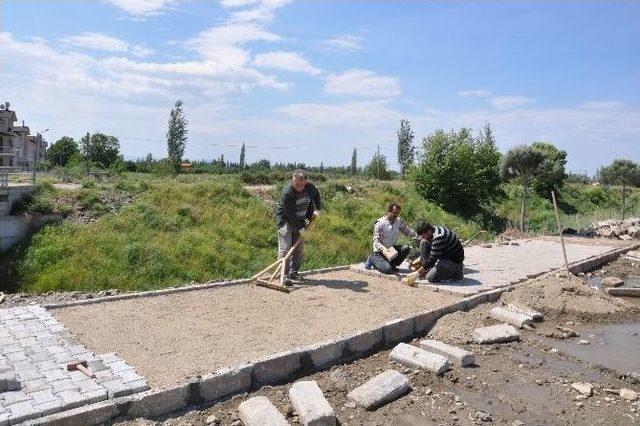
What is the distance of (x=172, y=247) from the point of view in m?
14.2

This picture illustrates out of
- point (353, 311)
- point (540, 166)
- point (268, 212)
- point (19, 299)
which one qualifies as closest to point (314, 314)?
point (353, 311)

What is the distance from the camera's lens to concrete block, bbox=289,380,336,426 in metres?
4.12

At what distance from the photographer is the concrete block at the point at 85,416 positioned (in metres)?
3.79

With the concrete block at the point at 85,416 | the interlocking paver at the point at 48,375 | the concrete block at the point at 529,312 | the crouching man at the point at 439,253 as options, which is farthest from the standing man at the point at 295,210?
the concrete block at the point at 85,416

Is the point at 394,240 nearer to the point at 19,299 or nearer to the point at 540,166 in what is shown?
the point at 19,299

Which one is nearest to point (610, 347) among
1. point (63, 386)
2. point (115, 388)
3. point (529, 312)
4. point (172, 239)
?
point (529, 312)

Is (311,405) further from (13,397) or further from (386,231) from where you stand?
(386,231)

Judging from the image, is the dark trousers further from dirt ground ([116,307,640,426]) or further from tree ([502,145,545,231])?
tree ([502,145,545,231])

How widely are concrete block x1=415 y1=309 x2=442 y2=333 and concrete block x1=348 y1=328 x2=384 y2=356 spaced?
776 mm

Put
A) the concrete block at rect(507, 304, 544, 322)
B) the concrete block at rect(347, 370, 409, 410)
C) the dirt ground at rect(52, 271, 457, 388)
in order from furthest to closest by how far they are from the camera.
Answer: the concrete block at rect(507, 304, 544, 322)
the dirt ground at rect(52, 271, 457, 388)
the concrete block at rect(347, 370, 409, 410)

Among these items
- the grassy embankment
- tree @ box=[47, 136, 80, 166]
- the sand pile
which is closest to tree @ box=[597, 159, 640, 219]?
the grassy embankment

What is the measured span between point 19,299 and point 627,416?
363 inches

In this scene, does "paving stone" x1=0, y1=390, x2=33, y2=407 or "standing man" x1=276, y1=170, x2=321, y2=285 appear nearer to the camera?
"paving stone" x1=0, y1=390, x2=33, y2=407

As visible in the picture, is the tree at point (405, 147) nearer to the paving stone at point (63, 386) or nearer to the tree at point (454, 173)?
the tree at point (454, 173)
